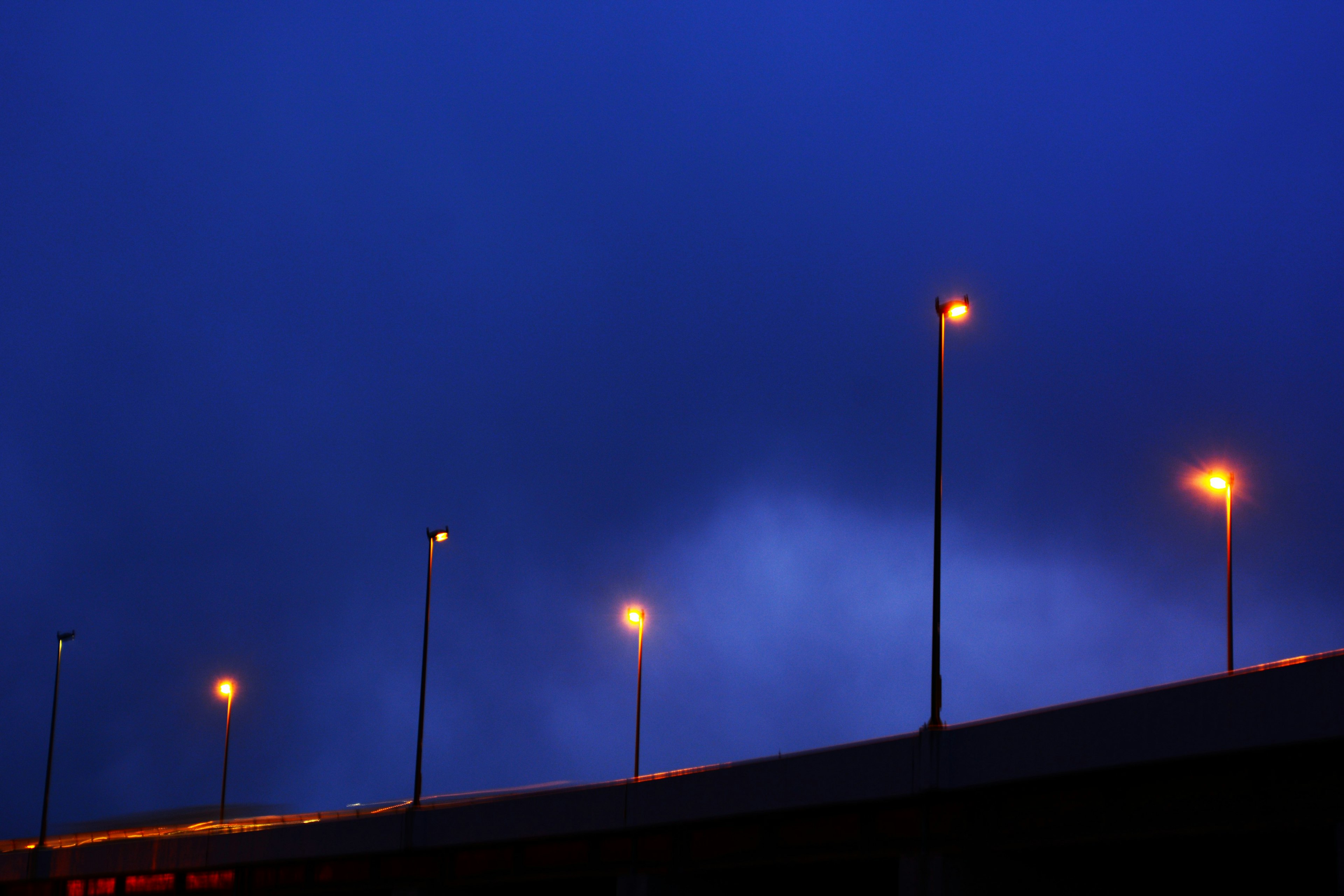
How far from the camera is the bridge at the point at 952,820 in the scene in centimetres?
2055

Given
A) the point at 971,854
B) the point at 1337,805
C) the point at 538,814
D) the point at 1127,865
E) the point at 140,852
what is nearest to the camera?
the point at 1337,805

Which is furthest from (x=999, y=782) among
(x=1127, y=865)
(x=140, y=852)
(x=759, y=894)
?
(x=140, y=852)

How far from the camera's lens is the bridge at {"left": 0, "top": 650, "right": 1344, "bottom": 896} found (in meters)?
20.5

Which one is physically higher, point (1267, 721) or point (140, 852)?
point (1267, 721)

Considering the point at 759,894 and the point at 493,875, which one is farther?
the point at 493,875

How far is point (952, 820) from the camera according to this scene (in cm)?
2644

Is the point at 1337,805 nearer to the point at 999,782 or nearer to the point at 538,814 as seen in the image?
the point at 999,782

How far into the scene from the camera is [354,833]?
43.0 metres

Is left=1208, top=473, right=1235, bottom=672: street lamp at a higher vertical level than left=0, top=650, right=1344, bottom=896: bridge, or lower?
higher

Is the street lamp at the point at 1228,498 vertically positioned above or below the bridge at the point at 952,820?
above

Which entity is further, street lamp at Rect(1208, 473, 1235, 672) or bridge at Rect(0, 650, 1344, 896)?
street lamp at Rect(1208, 473, 1235, 672)

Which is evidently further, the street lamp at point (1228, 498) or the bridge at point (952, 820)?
the street lamp at point (1228, 498)

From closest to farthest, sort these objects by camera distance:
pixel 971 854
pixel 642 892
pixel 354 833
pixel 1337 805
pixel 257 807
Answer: pixel 1337 805, pixel 971 854, pixel 642 892, pixel 354 833, pixel 257 807

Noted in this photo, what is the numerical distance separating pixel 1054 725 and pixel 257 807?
331ft
